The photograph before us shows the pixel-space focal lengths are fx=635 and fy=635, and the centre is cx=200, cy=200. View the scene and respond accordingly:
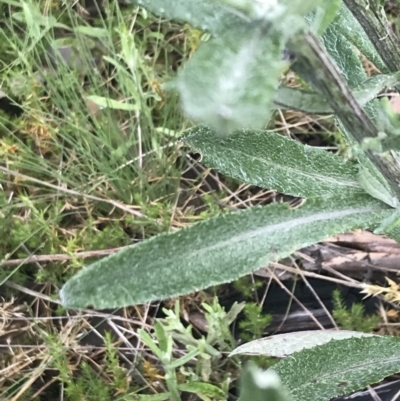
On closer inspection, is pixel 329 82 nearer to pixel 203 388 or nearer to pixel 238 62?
pixel 238 62

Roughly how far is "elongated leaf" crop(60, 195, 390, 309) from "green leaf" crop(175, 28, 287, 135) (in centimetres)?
19

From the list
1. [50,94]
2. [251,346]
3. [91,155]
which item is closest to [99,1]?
[50,94]

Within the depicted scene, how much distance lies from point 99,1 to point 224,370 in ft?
3.07

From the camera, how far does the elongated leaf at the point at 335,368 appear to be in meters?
0.72

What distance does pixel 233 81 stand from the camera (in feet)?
1.11

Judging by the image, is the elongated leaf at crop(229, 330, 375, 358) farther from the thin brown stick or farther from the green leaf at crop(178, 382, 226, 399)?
the thin brown stick

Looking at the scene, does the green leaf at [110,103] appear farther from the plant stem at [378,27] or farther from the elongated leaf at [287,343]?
the plant stem at [378,27]

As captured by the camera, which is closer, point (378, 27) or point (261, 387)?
point (261, 387)

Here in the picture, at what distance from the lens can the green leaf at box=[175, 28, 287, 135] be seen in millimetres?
316

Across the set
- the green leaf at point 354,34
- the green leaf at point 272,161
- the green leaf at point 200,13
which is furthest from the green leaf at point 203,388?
the green leaf at point 200,13

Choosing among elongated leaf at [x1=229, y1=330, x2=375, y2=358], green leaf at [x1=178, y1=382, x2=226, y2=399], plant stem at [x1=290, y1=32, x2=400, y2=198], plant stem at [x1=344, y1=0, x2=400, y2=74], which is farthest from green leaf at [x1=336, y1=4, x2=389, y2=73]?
green leaf at [x1=178, y1=382, x2=226, y2=399]

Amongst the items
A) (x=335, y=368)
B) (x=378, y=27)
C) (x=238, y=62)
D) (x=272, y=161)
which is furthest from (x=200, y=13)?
(x=335, y=368)

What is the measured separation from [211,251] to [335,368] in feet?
0.95

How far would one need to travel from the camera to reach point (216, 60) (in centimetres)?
36
